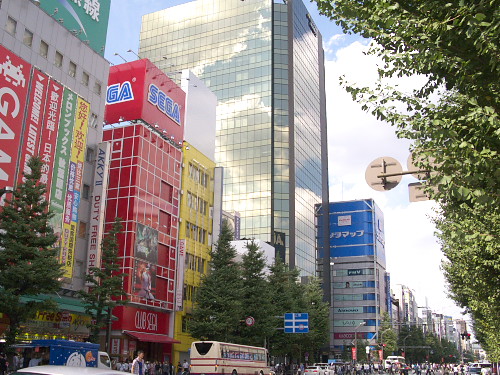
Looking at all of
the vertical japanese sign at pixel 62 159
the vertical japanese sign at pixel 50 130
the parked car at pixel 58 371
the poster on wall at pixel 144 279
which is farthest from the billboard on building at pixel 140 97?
the parked car at pixel 58 371

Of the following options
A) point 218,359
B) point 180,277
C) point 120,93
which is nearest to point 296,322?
point 180,277

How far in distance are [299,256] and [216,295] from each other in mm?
50693

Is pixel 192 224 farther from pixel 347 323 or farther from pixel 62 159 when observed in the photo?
pixel 347 323

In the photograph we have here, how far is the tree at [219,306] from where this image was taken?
125ft

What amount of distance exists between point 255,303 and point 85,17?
26912mm

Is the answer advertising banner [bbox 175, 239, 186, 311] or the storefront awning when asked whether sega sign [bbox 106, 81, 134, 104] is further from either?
the storefront awning

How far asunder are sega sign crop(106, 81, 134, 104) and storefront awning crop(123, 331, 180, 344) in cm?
1949

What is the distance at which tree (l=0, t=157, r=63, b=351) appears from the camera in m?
22.2

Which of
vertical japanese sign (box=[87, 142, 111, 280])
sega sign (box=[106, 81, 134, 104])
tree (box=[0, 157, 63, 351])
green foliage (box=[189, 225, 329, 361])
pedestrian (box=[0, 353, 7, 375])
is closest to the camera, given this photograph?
tree (box=[0, 157, 63, 351])

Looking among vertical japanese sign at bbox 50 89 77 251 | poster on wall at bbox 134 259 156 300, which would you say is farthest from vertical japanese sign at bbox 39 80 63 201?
poster on wall at bbox 134 259 156 300

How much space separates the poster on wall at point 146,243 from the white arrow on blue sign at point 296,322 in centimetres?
1203

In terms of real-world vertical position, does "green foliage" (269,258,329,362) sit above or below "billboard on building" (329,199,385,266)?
below

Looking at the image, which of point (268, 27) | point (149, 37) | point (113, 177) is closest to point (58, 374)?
point (113, 177)

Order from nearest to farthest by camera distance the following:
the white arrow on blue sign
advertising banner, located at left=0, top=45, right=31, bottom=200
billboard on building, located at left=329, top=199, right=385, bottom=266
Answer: advertising banner, located at left=0, top=45, right=31, bottom=200
the white arrow on blue sign
billboard on building, located at left=329, top=199, right=385, bottom=266
